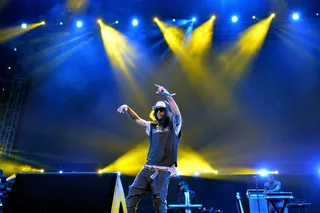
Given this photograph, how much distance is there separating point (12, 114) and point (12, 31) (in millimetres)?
→ 2703

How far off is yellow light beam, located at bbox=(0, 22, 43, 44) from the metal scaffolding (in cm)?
129

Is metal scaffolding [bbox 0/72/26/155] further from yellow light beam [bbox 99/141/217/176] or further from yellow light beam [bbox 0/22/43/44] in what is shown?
yellow light beam [bbox 99/141/217/176]

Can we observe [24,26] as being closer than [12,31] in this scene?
Yes

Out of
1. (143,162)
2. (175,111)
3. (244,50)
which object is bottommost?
Result: (175,111)

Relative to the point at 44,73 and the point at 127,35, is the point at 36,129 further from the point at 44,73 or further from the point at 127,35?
the point at 127,35

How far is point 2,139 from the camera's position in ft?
30.7

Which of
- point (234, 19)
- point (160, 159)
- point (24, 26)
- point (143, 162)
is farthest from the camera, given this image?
point (24, 26)

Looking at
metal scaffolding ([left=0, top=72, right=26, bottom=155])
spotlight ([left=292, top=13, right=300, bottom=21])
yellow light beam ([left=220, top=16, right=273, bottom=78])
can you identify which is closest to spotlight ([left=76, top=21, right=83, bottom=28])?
metal scaffolding ([left=0, top=72, right=26, bottom=155])

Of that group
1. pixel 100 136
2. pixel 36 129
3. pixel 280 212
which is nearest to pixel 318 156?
pixel 280 212

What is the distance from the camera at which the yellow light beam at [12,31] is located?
920cm

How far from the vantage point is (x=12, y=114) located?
9.66 metres

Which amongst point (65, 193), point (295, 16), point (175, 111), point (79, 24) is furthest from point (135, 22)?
point (65, 193)

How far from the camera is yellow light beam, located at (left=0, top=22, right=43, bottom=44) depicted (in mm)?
9195

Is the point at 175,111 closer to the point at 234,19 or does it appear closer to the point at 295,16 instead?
the point at 234,19
